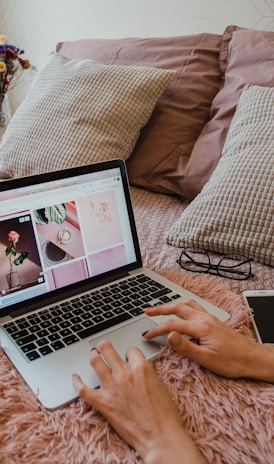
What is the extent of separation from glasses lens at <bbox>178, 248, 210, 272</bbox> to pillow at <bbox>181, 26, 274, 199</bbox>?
1.00ft

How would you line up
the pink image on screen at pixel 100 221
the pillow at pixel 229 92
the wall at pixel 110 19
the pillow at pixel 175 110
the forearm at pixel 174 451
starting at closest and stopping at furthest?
1. the forearm at pixel 174 451
2. the pink image on screen at pixel 100 221
3. the pillow at pixel 229 92
4. the pillow at pixel 175 110
5. the wall at pixel 110 19

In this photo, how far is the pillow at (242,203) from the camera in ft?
3.14

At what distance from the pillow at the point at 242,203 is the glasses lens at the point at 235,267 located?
0.05 ft

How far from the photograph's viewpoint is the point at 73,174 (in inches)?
32.6

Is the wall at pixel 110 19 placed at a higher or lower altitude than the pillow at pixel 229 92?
higher

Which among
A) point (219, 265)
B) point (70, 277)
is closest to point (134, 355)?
point (70, 277)

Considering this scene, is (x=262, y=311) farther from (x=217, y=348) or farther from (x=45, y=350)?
(x=45, y=350)

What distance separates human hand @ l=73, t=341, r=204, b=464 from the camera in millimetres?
508

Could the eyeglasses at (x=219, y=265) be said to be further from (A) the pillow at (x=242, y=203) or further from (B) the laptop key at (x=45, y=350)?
(B) the laptop key at (x=45, y=350)

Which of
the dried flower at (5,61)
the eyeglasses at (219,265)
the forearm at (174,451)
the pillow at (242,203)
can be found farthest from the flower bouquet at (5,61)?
the forearm at (174,451)

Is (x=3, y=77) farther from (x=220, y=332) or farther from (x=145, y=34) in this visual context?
(x=220, y=332)

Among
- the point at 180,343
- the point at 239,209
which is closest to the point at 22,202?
the point at 180,343

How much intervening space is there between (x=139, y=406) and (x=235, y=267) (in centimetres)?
49

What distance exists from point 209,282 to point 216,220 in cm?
17
